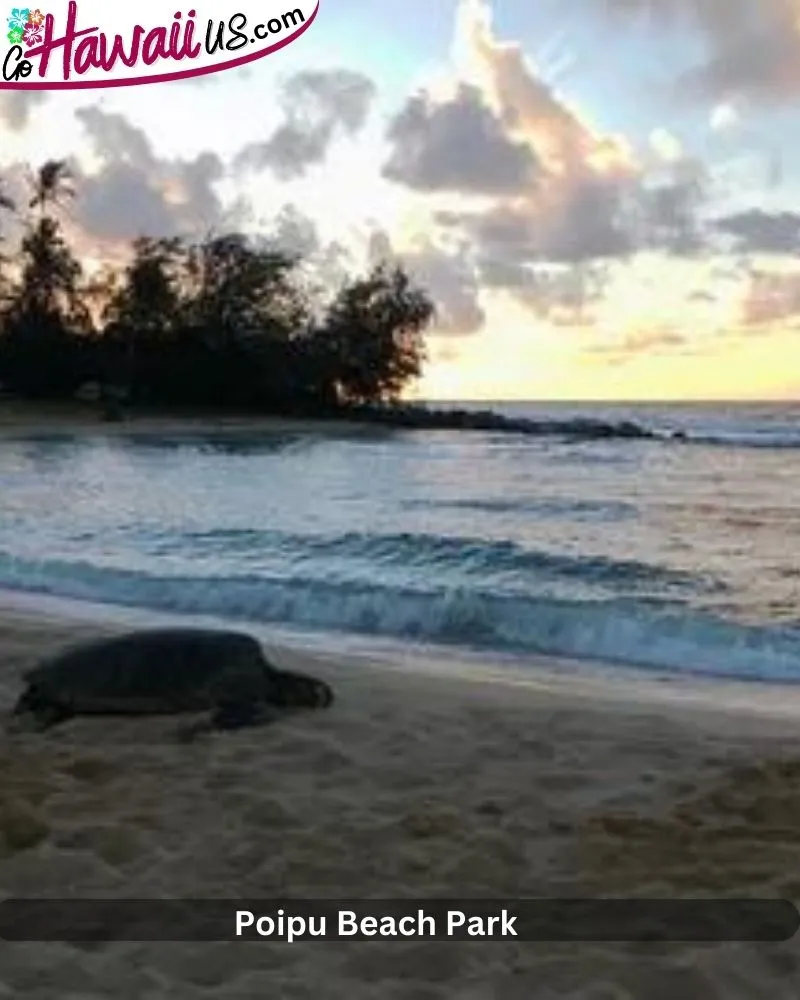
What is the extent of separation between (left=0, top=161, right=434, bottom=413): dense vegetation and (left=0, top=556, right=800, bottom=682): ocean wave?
41342 mm

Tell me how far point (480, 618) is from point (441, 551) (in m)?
3.43

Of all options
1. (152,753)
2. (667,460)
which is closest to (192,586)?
(152,753)

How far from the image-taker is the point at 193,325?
51750mm

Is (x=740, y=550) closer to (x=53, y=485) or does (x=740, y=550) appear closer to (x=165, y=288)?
(x=53, y=485)

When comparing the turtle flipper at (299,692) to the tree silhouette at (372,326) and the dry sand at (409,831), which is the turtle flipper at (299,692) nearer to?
the dry sand at (409,831)

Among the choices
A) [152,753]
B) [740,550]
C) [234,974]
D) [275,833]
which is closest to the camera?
[234,974]

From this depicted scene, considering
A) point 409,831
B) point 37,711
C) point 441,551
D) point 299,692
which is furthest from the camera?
point 441,551

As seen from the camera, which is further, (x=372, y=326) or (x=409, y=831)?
(x=372, y=326)

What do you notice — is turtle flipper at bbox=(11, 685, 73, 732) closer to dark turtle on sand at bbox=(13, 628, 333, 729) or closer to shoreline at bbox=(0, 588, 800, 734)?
dark turtle on sand at bbox=(13, 628, 333, 729)

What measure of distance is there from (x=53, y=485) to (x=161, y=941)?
17579 mm

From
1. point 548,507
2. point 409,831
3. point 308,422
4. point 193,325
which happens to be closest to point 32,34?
point 409,831

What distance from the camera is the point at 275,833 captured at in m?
4.02

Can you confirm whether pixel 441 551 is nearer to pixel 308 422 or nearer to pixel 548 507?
pixel 548 507

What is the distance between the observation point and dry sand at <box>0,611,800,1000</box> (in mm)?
3062
